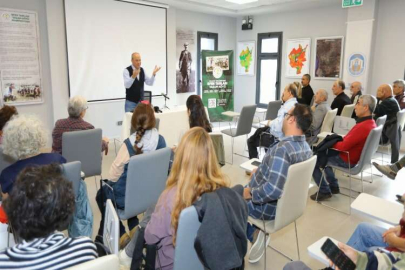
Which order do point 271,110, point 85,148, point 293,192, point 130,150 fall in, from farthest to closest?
point 271,110 → point 85,148 → point 130,150 → point 293,192

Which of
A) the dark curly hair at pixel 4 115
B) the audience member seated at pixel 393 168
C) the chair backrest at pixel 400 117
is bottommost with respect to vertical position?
the audience member seated at pixel 393 168

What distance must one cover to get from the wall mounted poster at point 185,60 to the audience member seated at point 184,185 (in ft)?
20.1

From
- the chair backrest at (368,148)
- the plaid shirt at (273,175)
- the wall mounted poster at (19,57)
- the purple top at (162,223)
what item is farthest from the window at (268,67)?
the purple top at (162,223)

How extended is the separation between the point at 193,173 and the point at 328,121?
3545 millimetres

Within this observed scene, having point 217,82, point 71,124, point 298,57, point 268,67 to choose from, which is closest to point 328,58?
point 298,57

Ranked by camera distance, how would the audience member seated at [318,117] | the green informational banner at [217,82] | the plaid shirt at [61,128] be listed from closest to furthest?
the plaid shirt at [61,128], the audience member seated at [318,117], the green informational banner at [217,82]

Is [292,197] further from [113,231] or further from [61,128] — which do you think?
[61,128]

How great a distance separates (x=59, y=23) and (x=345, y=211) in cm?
506

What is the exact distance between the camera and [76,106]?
311 centimetres

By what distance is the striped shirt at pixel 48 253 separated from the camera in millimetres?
982

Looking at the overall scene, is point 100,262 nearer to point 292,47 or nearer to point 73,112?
point 73,112

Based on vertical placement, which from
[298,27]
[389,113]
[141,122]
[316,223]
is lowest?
[316,223]

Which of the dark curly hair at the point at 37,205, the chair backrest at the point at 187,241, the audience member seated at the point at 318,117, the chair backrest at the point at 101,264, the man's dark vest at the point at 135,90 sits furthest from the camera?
the man's dark vest at the point at 135,90

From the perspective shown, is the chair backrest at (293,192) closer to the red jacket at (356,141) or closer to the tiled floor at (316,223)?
the tiled floor at (316,223)
